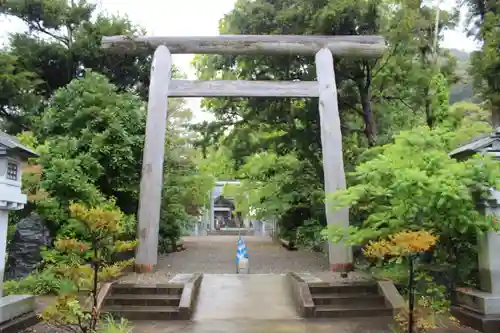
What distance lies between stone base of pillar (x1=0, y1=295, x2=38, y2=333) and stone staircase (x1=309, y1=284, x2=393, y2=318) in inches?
194

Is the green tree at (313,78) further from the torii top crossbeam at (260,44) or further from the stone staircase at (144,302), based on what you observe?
the stone staircase at (144,302)

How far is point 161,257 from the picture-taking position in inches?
577

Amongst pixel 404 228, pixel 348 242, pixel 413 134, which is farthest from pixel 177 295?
pixel 413 134

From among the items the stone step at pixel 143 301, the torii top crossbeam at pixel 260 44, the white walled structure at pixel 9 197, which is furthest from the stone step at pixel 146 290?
the torii top crossbeam at pixel 260 44

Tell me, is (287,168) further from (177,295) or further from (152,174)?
(177,295)

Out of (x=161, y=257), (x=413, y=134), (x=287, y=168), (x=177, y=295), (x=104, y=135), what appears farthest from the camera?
(x=287, y=168)

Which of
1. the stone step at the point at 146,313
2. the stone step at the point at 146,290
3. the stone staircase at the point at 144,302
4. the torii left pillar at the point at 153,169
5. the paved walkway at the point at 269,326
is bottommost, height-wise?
the paved walkway at the point at 269,326

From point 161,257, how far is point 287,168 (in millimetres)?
6003

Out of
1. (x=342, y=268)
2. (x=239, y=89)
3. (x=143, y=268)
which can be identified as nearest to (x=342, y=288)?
(x=342, y=268)

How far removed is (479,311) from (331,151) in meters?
5.70

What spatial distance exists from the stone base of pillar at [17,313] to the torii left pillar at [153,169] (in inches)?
141

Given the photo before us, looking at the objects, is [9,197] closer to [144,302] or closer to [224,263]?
[144,302]

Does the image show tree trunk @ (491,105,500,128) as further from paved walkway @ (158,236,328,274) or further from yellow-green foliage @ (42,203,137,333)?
yellow-green foliage @ (42,203,137,333)

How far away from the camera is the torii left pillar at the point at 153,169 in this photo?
11062 millimetres
